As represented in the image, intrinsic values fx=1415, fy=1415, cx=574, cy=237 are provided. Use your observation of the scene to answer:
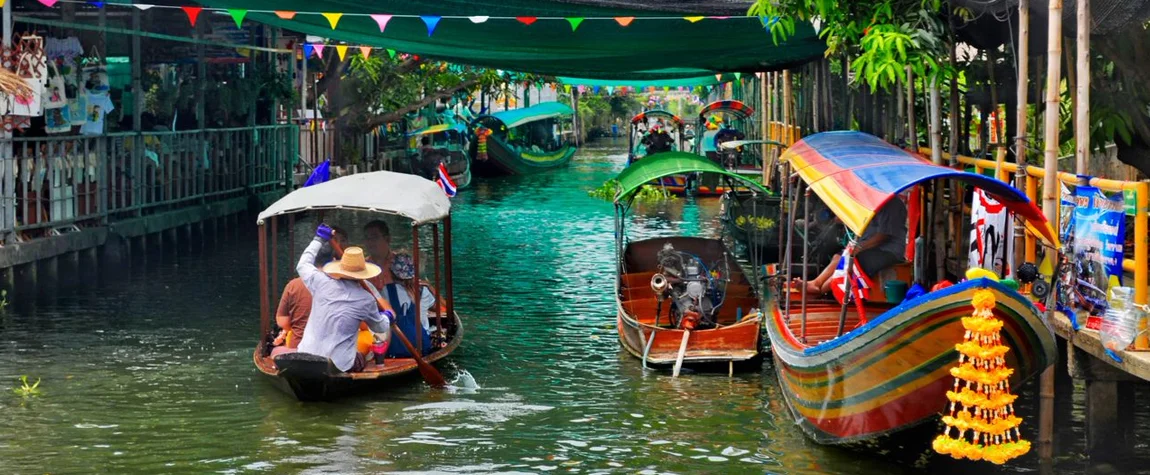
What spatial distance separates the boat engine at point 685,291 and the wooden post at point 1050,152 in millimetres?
3618

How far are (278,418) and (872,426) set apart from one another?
3.84 meters

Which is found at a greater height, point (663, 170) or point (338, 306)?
point (663, 170)

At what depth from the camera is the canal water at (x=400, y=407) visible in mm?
8156

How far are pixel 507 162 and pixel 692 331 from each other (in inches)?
942

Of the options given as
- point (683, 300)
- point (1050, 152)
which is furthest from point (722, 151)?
point (1050, 152)

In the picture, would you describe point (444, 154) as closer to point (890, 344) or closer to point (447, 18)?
point (447, 18)

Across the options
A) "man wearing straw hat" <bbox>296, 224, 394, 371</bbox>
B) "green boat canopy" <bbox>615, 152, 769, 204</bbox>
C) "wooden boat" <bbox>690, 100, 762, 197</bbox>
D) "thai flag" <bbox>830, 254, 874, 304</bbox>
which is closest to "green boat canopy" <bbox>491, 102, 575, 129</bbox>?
"wooden boat" <bbox>690, 100, 762, 197</bbox>

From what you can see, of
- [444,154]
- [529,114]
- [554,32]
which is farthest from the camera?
[529,114]

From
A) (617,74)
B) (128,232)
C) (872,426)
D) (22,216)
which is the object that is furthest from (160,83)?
(872,426)

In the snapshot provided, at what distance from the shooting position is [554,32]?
12.4 m

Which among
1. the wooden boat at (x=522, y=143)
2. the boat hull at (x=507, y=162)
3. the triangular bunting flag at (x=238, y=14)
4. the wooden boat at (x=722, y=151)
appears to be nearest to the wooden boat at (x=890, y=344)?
the triangular bunting flag at (x=238, y=14)

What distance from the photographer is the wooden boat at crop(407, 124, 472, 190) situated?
98.3ft

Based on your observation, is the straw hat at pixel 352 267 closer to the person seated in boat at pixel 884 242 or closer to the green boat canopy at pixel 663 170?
the person seated in boat at pixel 884 242

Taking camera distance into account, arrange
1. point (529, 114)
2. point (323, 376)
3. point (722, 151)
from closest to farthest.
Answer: point (323, 376) < point (722, 151) < point (529, 114)
